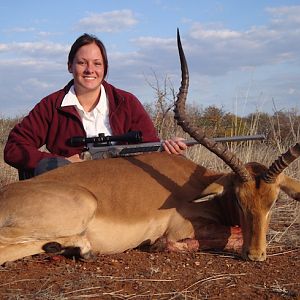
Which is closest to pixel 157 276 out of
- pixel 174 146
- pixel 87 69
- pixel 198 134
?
pixel 198 134

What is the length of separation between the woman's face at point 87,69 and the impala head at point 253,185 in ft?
6.58

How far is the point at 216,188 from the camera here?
17.8 feet

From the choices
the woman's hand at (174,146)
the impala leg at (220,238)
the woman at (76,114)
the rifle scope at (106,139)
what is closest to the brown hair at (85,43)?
the woman at (76,114)

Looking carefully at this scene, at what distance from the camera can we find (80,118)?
6.81 meters

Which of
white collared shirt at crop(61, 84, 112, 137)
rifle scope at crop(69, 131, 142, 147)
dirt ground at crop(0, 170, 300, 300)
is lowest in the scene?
dirt ground at crop(0, 170, 300, 300)

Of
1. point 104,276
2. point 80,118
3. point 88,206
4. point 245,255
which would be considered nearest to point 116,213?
point 88,206

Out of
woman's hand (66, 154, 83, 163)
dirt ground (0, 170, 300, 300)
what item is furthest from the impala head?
woman's hand (66, 154, 83, 163)

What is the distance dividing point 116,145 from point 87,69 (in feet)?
3.57

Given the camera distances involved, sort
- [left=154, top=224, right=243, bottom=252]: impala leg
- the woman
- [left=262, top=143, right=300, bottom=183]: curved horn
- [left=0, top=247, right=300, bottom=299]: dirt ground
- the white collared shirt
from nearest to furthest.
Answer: [left=0, top=247, right=300, bottom=299]: dirt ground → [left=262, top=143, right=300, bottom=183]: curved horn → [left=154, top=224, right=243, bottom=252]: impala leg → the woman → the white collared shirt

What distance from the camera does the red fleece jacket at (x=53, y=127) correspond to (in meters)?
6.63

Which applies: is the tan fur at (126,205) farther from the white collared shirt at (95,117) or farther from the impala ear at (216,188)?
the white collared shirt at (95,117)

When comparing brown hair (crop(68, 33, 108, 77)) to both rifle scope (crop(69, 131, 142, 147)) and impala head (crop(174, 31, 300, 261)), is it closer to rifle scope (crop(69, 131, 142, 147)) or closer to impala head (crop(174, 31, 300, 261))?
rifle scope (crop(69, 131, 142, 147))

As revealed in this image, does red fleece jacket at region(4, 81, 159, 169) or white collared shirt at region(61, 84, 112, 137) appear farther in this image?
white collared shirt at region(61, 84, 112, 137)

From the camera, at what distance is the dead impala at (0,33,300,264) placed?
16.3 feet
